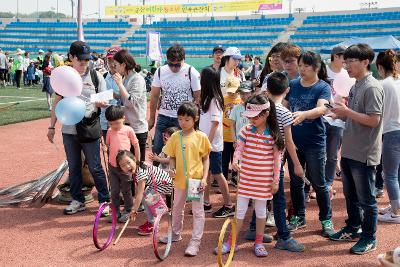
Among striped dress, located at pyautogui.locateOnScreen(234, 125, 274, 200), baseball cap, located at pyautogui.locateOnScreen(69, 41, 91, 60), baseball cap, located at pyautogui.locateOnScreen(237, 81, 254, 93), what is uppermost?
baseball cap, located at pyautogui.locateOnScreen(69, 41, 91, 60)

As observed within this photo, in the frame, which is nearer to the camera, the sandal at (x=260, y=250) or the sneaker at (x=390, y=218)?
the sandal at (x=260, y=250)

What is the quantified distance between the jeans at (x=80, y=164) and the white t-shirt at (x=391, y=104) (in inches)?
132

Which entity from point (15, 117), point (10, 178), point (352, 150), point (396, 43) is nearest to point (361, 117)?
point (352, 150)

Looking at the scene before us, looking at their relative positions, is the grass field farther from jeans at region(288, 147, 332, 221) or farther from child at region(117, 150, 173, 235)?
jeans at region(288, 147, 332, 221)

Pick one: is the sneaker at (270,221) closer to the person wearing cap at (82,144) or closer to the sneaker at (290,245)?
the sneaker at (290,245)

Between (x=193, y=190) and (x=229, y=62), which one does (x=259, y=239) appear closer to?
(x=193, y=190)

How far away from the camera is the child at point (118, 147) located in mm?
5191

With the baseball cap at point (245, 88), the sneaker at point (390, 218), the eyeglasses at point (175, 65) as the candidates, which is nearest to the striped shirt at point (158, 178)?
the eyeglasses at point (175, 65)

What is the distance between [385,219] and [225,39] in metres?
39.4

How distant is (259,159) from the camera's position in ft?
14.3

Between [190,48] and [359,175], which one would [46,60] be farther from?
[190,48]

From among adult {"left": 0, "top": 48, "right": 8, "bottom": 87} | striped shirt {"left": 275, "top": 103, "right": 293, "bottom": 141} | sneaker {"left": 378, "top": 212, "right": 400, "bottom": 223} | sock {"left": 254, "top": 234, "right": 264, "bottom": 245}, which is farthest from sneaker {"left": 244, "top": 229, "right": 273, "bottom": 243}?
adult {"left": 0, "top": 48, "right": 8, "bottom": 87}

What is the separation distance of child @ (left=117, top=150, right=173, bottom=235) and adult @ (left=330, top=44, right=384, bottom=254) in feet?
6.01

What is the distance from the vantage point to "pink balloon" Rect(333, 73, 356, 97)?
5043 millimetres
